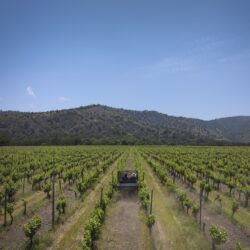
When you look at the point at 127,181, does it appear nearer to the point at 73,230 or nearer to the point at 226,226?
the point at 226,226

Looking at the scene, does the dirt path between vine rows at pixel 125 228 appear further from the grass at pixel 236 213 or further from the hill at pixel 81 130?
the hill at pixel 81 130

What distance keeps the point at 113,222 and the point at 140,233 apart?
7.30ft

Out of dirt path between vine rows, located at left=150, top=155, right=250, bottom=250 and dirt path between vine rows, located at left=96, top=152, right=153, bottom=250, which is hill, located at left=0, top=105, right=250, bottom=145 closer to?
dirt path between vine rows, located at left=96, top=152, right=153, bottom=250

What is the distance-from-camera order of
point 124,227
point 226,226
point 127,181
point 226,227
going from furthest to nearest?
point 127,181
point 226,226
point 226,227
point 124,227

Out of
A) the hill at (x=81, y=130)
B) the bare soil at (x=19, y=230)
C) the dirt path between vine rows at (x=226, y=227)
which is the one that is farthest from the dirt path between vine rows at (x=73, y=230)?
the hill at (x=81, y=130)

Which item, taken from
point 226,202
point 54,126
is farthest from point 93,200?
point 54,126

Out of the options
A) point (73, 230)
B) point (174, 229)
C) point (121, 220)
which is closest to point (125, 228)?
point (121, 220)

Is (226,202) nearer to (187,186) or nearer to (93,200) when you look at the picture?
(187,186)

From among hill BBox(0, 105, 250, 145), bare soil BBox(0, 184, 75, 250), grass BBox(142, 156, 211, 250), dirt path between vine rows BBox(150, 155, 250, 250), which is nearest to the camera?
bare soil BBox(0, 184, 75, 250)

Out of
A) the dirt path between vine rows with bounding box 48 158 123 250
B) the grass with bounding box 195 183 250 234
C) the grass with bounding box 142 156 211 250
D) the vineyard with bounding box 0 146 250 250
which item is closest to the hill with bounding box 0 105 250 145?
the vineyard with bounding box 0 146 250 250

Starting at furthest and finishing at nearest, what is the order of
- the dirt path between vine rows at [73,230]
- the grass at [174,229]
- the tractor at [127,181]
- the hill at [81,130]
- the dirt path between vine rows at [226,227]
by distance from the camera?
the hill at [81,130], the tractor at [127,181], the dirt path between vine rows at [226,227], the grass at [174,229], the dirt path between vine rows at [73,230]

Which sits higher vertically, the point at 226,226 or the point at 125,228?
the point at 125,228

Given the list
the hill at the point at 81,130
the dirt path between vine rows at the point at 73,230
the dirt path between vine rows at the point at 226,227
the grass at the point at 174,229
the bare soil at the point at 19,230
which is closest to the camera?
the dirt path between vine rows at the point at 73,230

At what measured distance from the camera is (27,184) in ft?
97.2
